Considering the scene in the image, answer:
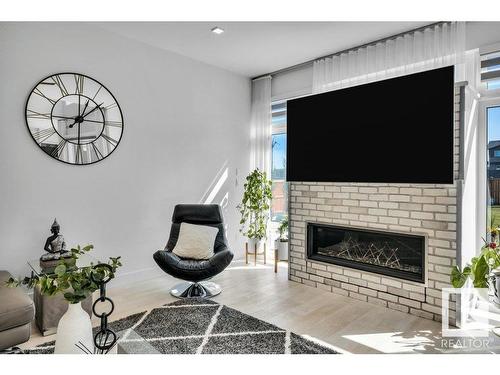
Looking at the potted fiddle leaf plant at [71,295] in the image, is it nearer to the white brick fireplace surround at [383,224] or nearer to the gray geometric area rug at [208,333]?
the gray geometric area rug at [208,333]

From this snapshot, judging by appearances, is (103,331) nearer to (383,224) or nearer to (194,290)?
(194,290)

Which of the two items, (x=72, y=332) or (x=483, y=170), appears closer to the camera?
(x=72, y=332)

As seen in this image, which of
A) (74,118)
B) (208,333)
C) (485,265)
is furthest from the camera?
(74,118)

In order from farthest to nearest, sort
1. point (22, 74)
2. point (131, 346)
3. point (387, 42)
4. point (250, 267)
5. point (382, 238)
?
1. point (250, 267)
2. point (387, 42)
3. point (382, 238)
4. point (22, 74)
5. point (131, 346)

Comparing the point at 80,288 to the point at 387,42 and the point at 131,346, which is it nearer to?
the point at 131,346

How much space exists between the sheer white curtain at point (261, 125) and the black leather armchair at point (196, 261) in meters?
1.49

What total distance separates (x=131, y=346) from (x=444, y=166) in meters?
2.62

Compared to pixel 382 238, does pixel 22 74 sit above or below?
above

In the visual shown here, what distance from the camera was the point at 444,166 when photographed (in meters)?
2.74

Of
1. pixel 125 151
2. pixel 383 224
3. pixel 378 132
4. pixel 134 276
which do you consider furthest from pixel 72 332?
pixel 378 132

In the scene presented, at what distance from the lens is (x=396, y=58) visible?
3590 millimetres

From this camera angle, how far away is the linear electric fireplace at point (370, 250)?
3.09m

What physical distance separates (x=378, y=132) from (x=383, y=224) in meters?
0.89
